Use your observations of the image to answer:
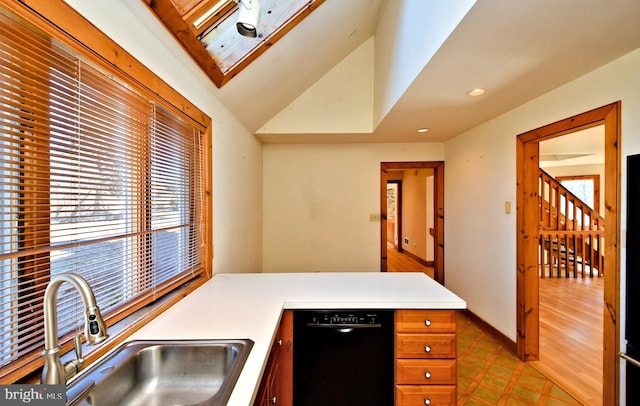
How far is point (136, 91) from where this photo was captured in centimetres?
110

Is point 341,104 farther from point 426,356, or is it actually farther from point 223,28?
point 426,356

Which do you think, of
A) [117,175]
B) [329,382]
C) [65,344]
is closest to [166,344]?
[65,344]

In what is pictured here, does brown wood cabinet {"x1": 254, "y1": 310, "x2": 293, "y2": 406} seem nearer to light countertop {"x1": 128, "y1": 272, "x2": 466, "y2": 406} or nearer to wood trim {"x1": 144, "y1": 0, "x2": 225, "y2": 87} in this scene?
light countertop {"x1": 128, "y1": 272, "x2": 466, "y2": 406}

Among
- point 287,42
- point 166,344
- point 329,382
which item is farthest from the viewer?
point 287,42

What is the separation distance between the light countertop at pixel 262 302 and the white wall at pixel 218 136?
1.56ft

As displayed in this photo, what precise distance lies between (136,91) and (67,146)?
420 mm

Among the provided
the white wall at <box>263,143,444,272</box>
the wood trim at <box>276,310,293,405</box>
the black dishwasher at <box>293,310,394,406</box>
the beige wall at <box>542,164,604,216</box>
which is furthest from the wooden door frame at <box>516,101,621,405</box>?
the beige wall at <box>542,164,604,216</box>

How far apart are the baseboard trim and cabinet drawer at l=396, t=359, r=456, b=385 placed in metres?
1.43

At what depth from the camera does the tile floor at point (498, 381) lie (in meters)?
1.81

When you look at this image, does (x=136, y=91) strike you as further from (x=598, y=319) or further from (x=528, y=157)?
(x=598, y=319)

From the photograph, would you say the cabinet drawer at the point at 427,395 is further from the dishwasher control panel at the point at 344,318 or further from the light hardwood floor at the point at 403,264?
the light hardwood floor at the point at 403,264

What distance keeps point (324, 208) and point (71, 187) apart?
2.94 m

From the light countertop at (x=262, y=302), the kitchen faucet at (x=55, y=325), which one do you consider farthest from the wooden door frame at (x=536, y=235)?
the kitchen faucet at (x=55, y=325)

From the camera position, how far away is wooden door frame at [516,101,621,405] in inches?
58.9
